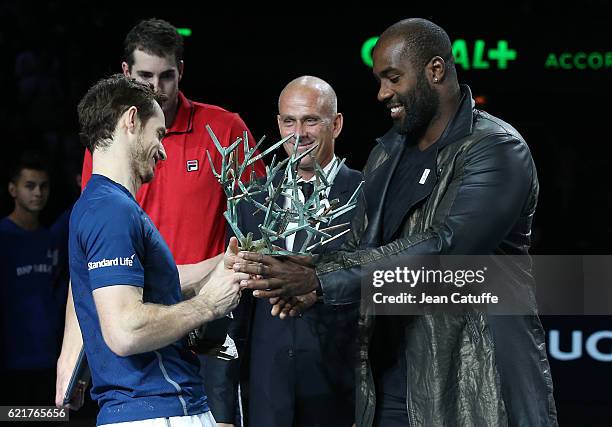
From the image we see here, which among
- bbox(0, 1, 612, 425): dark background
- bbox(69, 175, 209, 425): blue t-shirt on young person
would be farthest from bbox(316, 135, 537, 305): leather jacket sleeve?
bbox(0, 1, 612, 425): dark background

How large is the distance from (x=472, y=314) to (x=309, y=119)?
1.31 m

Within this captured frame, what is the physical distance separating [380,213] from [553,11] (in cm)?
637

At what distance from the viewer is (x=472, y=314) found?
3.28 meters

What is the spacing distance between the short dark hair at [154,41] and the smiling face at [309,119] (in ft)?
1.67

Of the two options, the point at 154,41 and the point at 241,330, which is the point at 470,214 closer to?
the point at 241,330

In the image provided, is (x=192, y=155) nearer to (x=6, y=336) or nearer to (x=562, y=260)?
(x=6, y=336)

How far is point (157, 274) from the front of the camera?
122 inches

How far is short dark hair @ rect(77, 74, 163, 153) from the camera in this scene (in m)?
3.15

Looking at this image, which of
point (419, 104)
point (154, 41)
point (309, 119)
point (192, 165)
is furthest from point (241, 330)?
point (154, 41)

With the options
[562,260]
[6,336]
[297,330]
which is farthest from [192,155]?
[562,260]

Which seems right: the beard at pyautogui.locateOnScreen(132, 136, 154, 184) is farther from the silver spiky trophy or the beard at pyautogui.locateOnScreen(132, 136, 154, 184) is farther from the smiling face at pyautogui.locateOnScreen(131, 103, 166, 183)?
the silver spiky trophy

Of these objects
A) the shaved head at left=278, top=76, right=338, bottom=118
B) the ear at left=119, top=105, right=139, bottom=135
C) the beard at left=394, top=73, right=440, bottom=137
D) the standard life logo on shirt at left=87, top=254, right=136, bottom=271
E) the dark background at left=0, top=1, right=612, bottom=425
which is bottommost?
the standard life logo on shirt at left=87, top=254, right=136, bottom=271

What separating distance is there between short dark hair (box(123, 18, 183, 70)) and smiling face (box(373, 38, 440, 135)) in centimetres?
122

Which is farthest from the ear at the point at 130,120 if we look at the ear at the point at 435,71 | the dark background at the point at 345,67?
the dark background at the point at 345,67
